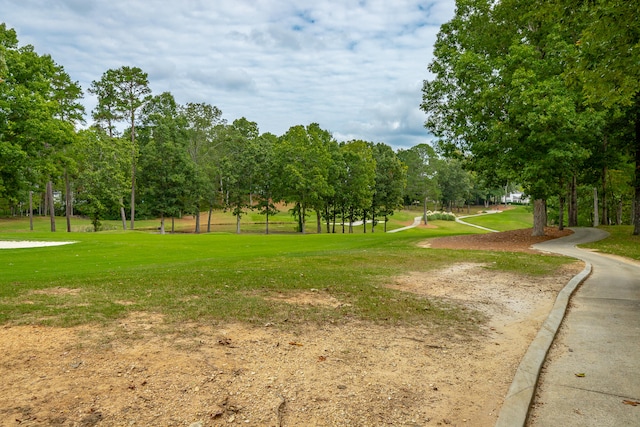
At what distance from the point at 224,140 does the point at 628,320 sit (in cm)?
5997

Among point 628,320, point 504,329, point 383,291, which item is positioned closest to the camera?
point 504,329

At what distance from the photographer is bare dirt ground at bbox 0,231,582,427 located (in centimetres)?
339

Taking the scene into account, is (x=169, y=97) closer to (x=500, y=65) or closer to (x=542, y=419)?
(x=500, y=65)

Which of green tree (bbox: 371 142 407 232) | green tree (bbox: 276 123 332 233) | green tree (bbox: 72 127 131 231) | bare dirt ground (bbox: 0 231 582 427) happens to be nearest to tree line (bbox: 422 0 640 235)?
bare dirt ground (bbox: 0 231 582 427)

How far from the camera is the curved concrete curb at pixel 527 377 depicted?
3.46 m

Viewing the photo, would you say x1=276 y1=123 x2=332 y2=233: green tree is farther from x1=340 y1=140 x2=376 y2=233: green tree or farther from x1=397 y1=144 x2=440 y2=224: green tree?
x1=397 y1=144 x2=440 y2=224: green tree

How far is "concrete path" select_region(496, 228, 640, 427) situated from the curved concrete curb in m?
0.01

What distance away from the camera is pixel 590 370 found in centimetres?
466

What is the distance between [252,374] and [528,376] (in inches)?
121

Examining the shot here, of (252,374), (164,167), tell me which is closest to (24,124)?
(164,167)

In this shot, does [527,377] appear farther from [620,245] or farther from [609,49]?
[620,245]

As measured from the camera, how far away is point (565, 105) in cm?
1864

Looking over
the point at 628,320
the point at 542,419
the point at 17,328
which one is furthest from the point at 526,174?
the point at 17,328

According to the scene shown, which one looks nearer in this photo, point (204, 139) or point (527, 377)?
point (527, 377)
